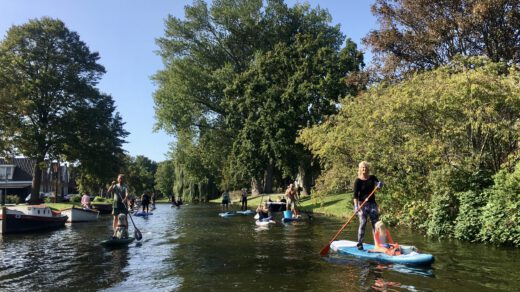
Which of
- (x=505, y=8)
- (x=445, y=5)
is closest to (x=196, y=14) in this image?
(x=445, y=5)

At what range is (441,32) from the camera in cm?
2731

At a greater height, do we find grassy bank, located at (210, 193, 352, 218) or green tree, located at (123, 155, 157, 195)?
green tree, located at (123, 155, 157, 195)

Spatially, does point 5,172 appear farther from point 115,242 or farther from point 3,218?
point 115,242

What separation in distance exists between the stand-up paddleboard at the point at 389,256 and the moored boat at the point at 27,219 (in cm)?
1622

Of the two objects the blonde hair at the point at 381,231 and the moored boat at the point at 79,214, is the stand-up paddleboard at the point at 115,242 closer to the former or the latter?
the blonde hair at the point at 381,231

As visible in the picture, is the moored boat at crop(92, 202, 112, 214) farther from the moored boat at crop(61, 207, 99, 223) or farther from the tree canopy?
the tree canopy

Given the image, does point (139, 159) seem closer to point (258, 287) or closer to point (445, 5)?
point (445, 5)

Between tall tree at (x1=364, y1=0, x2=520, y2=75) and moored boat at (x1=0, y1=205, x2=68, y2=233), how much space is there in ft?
71.2

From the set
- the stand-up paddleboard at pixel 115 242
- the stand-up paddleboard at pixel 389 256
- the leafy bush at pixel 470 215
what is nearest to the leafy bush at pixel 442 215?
the leafy bush at pixel 470 215

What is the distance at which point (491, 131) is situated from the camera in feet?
50.7

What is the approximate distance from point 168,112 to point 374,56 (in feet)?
77.9

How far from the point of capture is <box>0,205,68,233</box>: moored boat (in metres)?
21.7

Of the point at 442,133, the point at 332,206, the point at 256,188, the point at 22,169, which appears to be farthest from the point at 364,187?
the point at 22,169

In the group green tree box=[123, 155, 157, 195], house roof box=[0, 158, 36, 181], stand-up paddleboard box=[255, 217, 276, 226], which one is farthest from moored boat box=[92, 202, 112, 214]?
green tree box=[123, 155, 157, 195]
